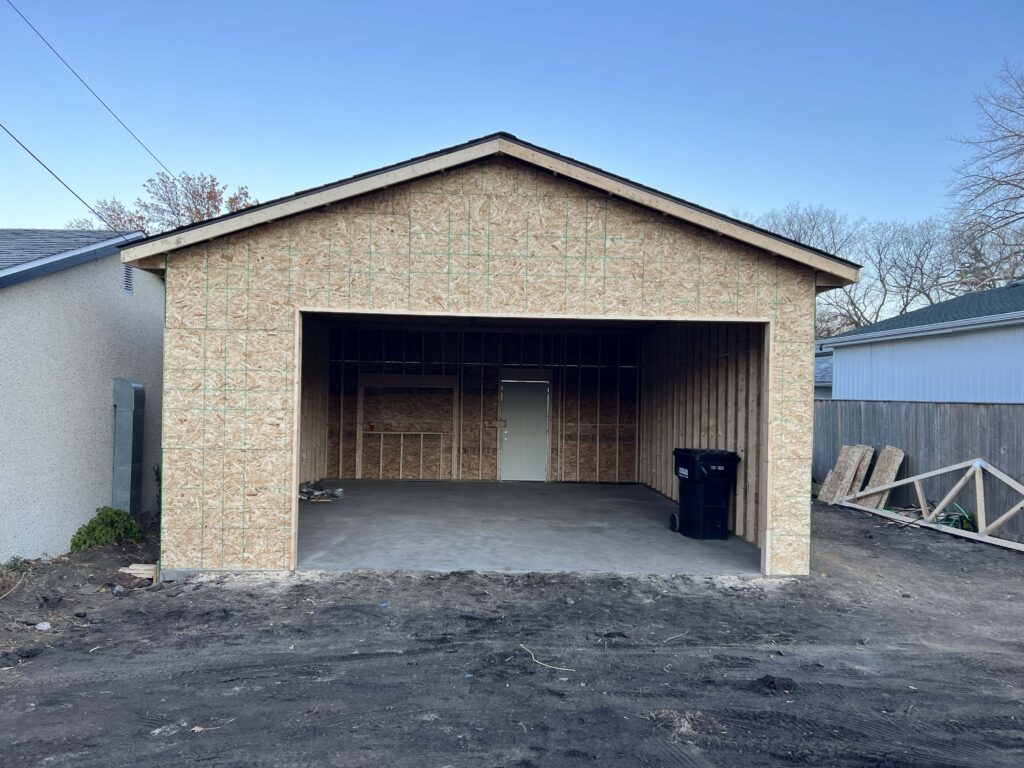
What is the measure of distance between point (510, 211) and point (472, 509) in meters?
5.58

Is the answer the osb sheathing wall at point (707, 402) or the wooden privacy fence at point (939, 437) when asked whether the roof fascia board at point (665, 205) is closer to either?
the osb sheathing wall at point (707, 402)

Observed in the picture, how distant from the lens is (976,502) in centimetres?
965

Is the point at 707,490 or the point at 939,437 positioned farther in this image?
the point at 939,437

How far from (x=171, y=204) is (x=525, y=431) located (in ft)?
71.9

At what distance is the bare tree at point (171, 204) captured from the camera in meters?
27.4

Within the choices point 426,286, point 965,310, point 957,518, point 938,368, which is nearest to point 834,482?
point 957,518

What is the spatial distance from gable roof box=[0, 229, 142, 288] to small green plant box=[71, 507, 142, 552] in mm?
2953

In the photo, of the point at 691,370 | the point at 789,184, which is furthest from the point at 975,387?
the point at 789,184

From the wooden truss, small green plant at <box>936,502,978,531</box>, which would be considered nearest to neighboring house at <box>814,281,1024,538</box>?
the wooden truss

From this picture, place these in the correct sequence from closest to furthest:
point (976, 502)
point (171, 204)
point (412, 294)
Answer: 1. point (412, 294)
2. point (976, 502)
3. point (171, 204)

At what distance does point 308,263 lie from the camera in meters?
6.93

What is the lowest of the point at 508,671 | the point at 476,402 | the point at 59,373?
the point at 508,671

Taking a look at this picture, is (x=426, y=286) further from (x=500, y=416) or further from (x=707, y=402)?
(x=500, y=416)

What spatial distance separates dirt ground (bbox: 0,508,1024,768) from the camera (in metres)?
A: 3.64
